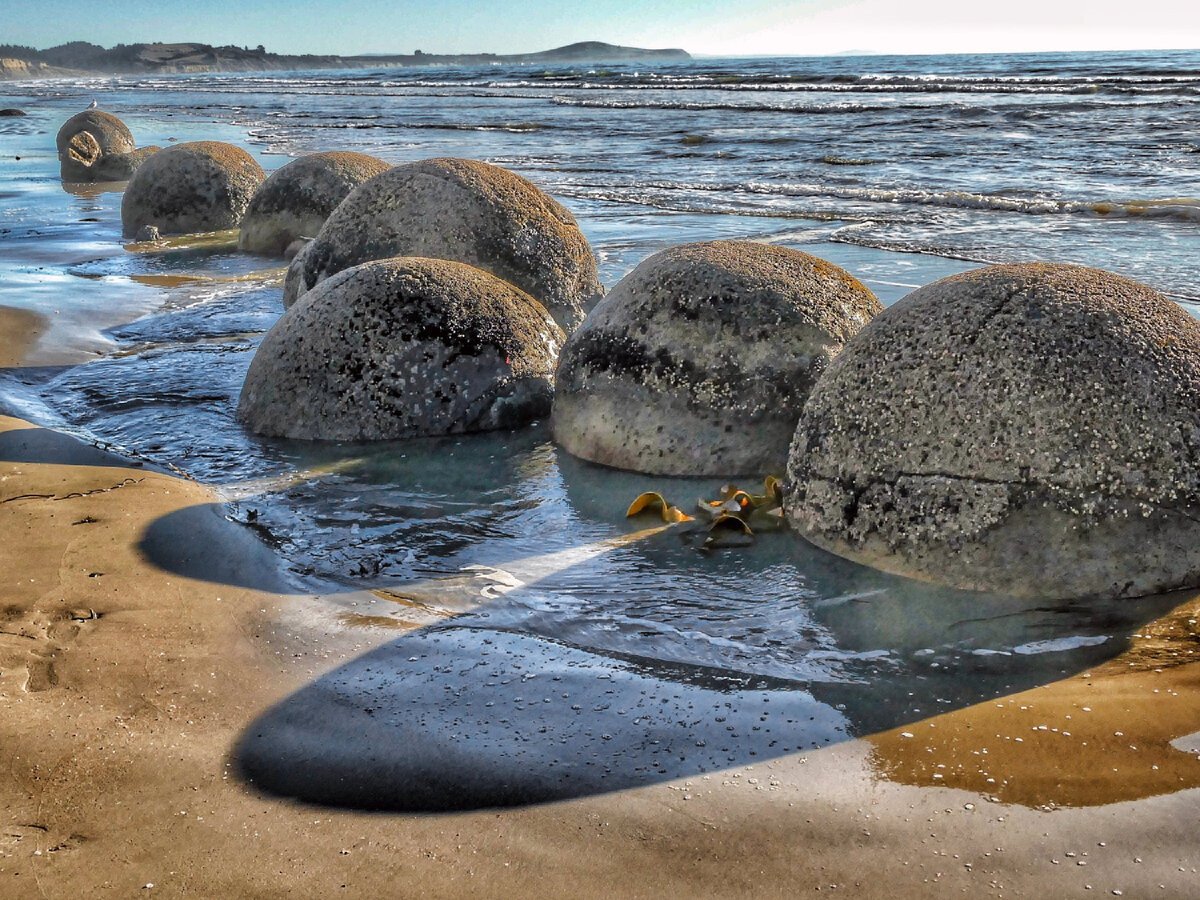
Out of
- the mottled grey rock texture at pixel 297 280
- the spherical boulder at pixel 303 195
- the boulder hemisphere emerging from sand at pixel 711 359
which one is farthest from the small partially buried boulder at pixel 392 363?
the spherical boulder at pixel 303 195

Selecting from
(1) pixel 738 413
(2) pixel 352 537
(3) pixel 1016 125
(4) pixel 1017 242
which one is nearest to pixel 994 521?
(1) pixel 738 413

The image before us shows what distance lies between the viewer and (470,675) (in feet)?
10.4

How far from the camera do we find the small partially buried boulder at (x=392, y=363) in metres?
5.35

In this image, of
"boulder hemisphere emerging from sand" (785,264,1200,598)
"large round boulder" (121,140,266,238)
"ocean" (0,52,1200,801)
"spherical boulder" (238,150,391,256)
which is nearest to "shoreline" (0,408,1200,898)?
"ocean" (0,52,1200,801)

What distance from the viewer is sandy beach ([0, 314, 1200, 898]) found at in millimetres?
2281

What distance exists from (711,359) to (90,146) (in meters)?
16.8

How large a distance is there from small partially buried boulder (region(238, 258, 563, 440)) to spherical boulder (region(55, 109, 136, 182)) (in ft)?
48.5

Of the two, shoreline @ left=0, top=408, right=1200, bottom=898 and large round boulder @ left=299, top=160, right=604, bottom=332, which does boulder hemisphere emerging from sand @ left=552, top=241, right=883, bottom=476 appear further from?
shoreline @ left=0, top=408, right=1200, bottom=898

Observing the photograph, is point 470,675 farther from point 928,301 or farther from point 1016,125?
point 1016,125

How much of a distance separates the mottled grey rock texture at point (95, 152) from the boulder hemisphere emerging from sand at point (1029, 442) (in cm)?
1697

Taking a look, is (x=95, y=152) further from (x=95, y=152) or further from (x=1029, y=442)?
(x=1029, y=442)

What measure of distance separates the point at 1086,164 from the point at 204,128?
24287 mm

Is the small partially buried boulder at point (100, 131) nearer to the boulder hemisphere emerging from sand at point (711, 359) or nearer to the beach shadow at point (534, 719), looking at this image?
the boulder hemisphere emerging from sand at point (711, 359)

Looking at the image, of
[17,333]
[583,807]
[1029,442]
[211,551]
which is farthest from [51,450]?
[1029,442]
